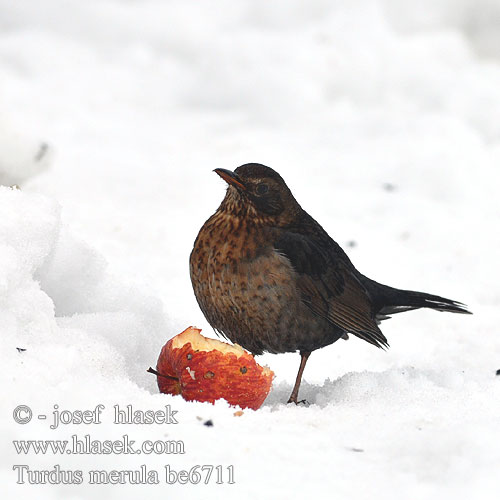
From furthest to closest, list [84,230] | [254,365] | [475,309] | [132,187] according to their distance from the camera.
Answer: [132,187] < [84,230] < [475,309] < [254,365]

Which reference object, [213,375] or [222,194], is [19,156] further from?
[213,375]

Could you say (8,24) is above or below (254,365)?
above

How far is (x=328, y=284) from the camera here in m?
3.75

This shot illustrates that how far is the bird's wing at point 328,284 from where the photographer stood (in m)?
3.61

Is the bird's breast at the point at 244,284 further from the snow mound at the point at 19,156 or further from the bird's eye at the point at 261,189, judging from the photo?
the snow mound at the point at 19,156

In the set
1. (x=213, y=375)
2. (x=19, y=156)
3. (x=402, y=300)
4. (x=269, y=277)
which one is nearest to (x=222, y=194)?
(x=19, y=156)

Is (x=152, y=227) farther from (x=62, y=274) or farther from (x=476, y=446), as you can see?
(x=476, y=446)

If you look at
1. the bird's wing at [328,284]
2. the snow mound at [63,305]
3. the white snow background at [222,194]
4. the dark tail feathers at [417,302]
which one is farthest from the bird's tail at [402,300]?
the snow mound at [63,305]

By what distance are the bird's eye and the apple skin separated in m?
0.81

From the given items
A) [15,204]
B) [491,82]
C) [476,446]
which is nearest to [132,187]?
[15,204]

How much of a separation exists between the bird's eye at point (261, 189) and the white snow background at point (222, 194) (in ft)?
2.62

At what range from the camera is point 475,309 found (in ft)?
17.6

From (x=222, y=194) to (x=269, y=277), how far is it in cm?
319

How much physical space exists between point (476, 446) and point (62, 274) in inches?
82.2
